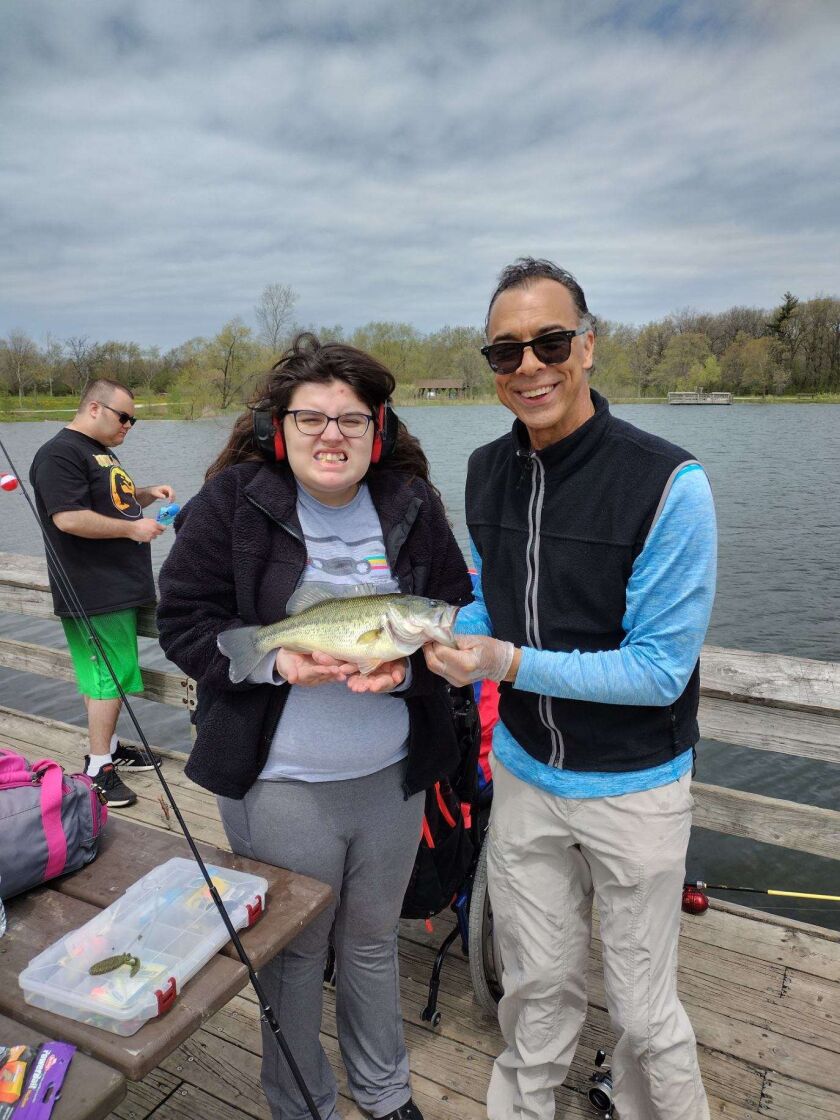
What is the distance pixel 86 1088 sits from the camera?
1496 mm

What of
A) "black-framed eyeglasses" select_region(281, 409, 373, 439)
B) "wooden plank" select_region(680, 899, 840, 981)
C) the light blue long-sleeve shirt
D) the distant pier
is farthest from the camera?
the distant pier

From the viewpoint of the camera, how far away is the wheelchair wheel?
9.36ft

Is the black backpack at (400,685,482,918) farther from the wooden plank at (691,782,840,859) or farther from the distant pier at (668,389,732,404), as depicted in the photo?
the distant pier at (668,389,732,404)

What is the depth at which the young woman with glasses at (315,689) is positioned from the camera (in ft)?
7.26

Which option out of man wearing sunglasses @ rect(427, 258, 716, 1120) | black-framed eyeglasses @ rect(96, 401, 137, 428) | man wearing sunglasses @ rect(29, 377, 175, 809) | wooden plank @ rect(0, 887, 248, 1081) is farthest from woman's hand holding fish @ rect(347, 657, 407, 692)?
black-framed eyeglasses @ rect(96, 401, 137, 428)

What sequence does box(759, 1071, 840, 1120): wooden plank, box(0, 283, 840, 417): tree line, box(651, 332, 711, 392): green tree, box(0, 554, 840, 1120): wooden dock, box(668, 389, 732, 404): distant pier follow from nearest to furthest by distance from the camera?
box(759, 1071, 840, 1120): wooden plank
box(0, 554, 840, 1120): wooden dock
box(0, 283, 840, 417): tree line
box(668, 389, 732, 404): distant pier
box(651, 332, 711, 392): green tree

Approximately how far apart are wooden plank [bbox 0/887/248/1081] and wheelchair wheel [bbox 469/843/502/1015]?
125 centimetres

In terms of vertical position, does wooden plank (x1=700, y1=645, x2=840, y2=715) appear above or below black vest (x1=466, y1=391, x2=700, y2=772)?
below

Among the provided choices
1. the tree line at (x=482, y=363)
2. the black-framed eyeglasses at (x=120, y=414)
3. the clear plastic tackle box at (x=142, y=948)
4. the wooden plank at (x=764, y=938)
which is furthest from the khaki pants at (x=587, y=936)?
the tree line at (x=482, y=363)

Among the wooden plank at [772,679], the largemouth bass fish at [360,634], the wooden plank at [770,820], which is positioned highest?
the largemouth bass fish at [360,634]

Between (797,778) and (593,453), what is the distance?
7.77 m

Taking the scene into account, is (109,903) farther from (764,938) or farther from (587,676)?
Result: (764,938)

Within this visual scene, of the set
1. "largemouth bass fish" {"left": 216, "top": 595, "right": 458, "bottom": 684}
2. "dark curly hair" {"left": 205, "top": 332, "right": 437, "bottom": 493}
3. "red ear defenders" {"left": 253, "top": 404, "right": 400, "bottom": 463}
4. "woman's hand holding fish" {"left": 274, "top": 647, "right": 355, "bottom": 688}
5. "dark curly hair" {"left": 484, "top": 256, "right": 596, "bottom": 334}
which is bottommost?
"woman's hand holding fish" {"left": 274, "top": 647, "right": 355, "bottom": 688}

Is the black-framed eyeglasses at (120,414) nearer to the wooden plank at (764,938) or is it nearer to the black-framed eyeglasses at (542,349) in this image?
the black-framed eyeglasses at (542,349)
